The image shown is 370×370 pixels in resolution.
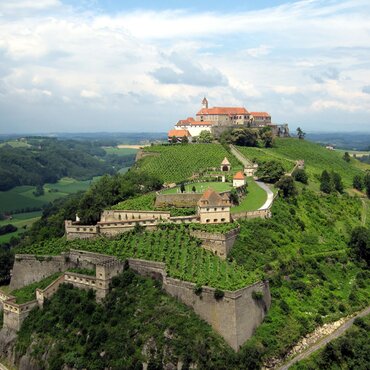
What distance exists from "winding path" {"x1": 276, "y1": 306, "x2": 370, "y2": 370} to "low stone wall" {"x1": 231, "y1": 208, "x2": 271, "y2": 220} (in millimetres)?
15229

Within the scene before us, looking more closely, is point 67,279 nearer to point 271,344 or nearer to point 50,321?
point 50,321

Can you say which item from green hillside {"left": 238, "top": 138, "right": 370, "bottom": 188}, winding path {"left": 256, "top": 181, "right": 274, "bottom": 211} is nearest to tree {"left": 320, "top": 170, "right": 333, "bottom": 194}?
green hillside {"left": 238, "top": 138, "right": 370, "bottom": 188}

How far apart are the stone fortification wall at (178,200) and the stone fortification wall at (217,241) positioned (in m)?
7.95

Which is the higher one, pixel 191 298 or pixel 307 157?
pixel 307 157

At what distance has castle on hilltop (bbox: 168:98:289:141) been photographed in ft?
358

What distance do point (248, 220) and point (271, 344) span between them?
18340 millimetres

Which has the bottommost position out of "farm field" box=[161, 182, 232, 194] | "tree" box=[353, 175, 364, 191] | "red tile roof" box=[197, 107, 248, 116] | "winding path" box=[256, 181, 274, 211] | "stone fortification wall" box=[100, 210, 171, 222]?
"tree" box=[353, 175, 364, 191]

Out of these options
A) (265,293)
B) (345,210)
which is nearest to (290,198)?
(345,210)

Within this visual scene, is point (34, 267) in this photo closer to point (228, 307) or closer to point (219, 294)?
point (219, 294)

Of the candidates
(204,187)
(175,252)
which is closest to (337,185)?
(204,187)

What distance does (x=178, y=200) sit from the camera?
61188 millimetres

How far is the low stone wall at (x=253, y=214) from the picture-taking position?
58469mm

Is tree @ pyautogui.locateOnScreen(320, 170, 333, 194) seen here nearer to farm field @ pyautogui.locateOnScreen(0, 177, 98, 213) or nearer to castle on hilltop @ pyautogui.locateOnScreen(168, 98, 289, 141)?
castle on hilltop @ pyautogui.locateOnScreen(168, 98, 289, 141)

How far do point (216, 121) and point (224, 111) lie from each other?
11.6 ft
